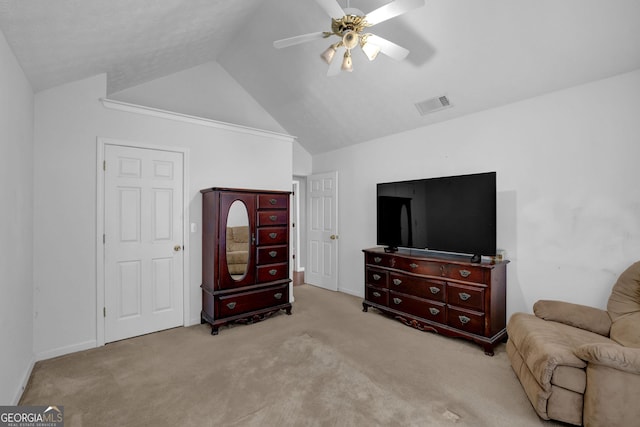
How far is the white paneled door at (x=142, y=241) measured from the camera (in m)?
3.01

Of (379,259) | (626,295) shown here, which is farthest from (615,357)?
(379,259)

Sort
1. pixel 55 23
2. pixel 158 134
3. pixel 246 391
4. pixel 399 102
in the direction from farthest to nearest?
pixel 399 102 → pixel 158 134 → pixel 246 391 → pixel 55 23

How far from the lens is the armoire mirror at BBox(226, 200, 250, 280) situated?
3379mm

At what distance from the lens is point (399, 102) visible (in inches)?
139

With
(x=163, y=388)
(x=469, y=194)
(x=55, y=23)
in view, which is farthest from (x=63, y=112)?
(x=469, y=194)

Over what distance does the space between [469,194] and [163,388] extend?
3.27 metres

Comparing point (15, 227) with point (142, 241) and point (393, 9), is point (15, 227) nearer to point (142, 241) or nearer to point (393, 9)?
point (142, 241)

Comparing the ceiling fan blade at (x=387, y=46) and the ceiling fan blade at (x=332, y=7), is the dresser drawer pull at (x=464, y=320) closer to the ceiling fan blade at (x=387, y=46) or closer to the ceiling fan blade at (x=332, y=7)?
the ceiling fan blade at (x=387, y=46)

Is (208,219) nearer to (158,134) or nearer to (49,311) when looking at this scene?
(158,134)

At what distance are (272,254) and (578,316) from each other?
3038mm

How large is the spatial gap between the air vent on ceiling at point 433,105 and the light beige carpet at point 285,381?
260cm

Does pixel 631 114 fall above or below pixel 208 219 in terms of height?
above

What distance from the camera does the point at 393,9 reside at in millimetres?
1859

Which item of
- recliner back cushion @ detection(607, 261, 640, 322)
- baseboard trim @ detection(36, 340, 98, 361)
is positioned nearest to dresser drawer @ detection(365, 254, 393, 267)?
recliner back cushion @ detection(607, 261, 640, 322)
